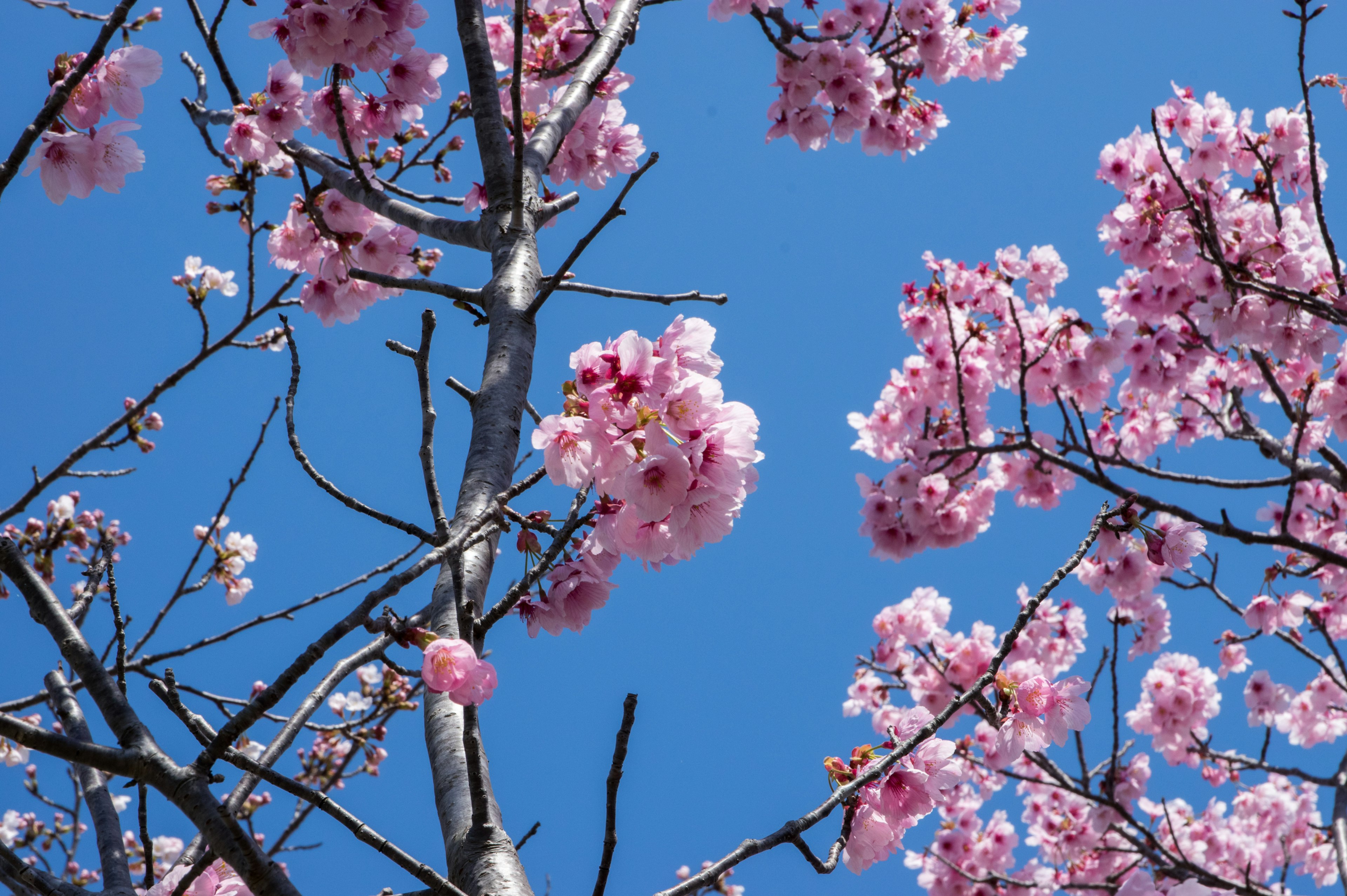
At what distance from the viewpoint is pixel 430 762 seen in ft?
4.94

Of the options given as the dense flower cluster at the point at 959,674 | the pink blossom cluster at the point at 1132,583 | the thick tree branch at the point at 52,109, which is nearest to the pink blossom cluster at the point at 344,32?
the thick tree branch at the point at 52,109

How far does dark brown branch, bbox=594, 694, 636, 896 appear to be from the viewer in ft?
3.88

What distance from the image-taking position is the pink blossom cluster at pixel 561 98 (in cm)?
346

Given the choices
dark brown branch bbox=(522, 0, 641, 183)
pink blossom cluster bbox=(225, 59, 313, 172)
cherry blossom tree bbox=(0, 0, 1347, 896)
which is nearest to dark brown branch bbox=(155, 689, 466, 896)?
cherry blossom tree bbox=(0, 0, 1347, 896)

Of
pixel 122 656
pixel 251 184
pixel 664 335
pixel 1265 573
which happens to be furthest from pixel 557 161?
pixel 1265 573

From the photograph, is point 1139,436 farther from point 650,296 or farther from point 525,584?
point 525,584

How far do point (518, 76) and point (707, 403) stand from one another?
2.94 feet

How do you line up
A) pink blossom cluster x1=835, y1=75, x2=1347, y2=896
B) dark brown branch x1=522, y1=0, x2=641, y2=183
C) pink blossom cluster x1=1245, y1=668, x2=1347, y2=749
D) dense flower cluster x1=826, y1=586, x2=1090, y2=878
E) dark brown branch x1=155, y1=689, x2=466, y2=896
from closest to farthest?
dark brown branch x1=155, y1=689, x2=466, y2=896
dark brown branch x1=522, y1=0, x2=641, y2=183
pink blossom cluster x1=835, y1=75, x2=1347, y2=896
dense flower cluster x1=826, y1=586, x2=1090, y2=878
pink blossom cluster x1=1245, y1=668, x2=1347, y2=749

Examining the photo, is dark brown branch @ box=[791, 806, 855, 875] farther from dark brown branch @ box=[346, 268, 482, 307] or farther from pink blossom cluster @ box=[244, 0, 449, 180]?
pink blossom cluster @ box=[244, 0, 449, 180]

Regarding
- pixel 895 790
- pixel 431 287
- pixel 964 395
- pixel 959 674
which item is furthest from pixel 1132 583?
pixel 431 287

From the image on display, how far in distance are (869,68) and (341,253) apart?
3.21m

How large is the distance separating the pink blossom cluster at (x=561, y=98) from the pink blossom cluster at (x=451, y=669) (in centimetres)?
203

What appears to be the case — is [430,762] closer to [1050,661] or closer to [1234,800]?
[1050,661]

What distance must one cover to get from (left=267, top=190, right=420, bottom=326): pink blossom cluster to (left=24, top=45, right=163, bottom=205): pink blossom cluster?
877 millimetres
